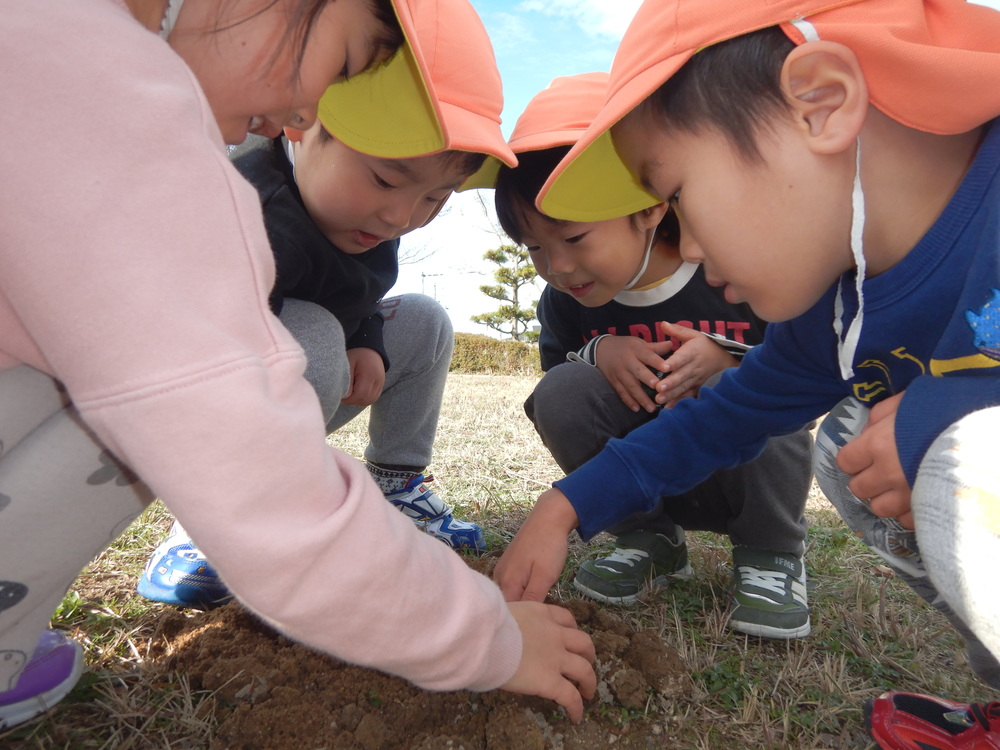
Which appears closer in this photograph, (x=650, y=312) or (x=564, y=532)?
(x=564, y=532)

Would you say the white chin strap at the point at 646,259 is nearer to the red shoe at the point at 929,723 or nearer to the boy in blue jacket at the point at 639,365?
the boy in blue jacket at the point at 639,365

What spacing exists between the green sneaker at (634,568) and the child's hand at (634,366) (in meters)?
0.39

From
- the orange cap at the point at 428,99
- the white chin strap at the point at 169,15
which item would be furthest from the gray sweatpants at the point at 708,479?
the white chin strap at the point at 169,15

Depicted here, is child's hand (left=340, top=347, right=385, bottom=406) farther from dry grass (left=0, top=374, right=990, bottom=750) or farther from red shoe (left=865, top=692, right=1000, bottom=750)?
red shoe (left=865, top=692, right=1000, bottom=750)

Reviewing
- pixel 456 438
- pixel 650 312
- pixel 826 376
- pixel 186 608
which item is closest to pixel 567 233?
pixel 650 312

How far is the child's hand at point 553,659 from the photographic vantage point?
1048mm

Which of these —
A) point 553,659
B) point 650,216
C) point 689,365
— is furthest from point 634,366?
point 553,659

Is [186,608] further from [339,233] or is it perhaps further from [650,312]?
[650,312]

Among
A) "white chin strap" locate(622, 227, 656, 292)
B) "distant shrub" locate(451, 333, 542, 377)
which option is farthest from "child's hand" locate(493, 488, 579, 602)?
"distant shrub" locate(451, 333, 542, 377)

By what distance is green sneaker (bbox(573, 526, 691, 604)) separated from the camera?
5.63 feet

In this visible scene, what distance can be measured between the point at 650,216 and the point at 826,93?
104cm

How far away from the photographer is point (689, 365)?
1.95 metres

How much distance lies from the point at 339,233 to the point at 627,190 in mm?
777

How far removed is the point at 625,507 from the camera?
4.96ft
